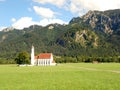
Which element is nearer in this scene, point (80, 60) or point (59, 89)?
point (59, 89)

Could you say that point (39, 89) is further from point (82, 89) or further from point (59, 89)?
point (82, 89)

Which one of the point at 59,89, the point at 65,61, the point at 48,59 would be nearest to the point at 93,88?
the point at 59,89

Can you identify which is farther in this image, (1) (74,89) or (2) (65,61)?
(2) (65,61)

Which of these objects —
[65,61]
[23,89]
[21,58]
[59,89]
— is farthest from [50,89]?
[65,61]

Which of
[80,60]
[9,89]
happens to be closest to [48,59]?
[80,60]

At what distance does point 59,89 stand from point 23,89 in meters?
3.14

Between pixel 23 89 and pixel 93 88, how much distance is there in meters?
6.03

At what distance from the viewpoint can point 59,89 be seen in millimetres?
25031

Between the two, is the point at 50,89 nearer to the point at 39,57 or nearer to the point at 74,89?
the point at 74,89

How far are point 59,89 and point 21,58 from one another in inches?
4578

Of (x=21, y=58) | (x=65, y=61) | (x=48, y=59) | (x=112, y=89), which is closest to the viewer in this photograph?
(x=112, y=89)

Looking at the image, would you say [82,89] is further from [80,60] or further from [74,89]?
[80,60]

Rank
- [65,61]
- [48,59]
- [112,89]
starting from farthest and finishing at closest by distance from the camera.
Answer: [65,61] → [48,59] → [112,89]

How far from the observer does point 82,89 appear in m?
24.9
